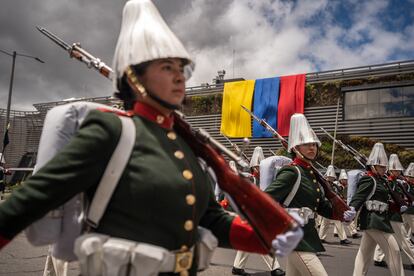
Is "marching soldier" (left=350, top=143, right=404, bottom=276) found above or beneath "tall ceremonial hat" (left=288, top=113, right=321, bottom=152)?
beneath

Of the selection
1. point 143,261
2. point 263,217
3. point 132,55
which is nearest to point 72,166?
point 143,261

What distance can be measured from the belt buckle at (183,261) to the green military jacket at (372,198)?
16.7 feet

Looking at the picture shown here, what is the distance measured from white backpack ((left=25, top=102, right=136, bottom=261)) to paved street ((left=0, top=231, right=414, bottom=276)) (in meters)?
4.81

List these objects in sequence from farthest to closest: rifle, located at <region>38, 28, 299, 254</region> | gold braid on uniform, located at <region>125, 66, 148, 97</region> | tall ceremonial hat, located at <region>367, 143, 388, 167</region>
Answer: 1. tall ceremonial hat, located at <region>367, 143, 388, 167</region>
2. gold braid on uniform, located at <region>125, 66, 148, 97</region>
3. rifle, located at <region>38, 28, 299, 254</region>

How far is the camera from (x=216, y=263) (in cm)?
823

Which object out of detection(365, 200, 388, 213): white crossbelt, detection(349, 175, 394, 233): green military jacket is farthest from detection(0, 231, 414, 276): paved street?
detection(365, 200, 388, 213): white crossbelt

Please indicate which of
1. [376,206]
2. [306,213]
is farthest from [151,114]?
[376,206]

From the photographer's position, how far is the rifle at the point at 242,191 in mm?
1880

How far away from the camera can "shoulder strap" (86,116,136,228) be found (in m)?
1.78

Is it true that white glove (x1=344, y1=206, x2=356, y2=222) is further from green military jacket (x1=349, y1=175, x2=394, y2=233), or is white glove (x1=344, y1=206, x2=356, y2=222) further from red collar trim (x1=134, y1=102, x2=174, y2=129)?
red collar trim (x1=134, y1=102, x2=174, y2=129)

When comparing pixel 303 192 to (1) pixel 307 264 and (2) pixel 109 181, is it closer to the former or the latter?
(1) pixel 307 264

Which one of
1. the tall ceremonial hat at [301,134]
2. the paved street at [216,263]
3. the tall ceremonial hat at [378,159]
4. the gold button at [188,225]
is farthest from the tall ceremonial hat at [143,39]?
the tall ceremonial hat at [378,159]

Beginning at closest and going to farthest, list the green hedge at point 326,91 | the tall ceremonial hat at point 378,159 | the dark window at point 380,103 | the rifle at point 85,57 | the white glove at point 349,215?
1. the rifle at point 85,57
2. the white glove at point 349,215
3. the tall ceremonial hat at point 378,159
4. the dark window at point 380,103
5. the green hedge at point 326,91

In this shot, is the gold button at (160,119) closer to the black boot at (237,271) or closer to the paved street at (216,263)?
the paved street at (216,263)
